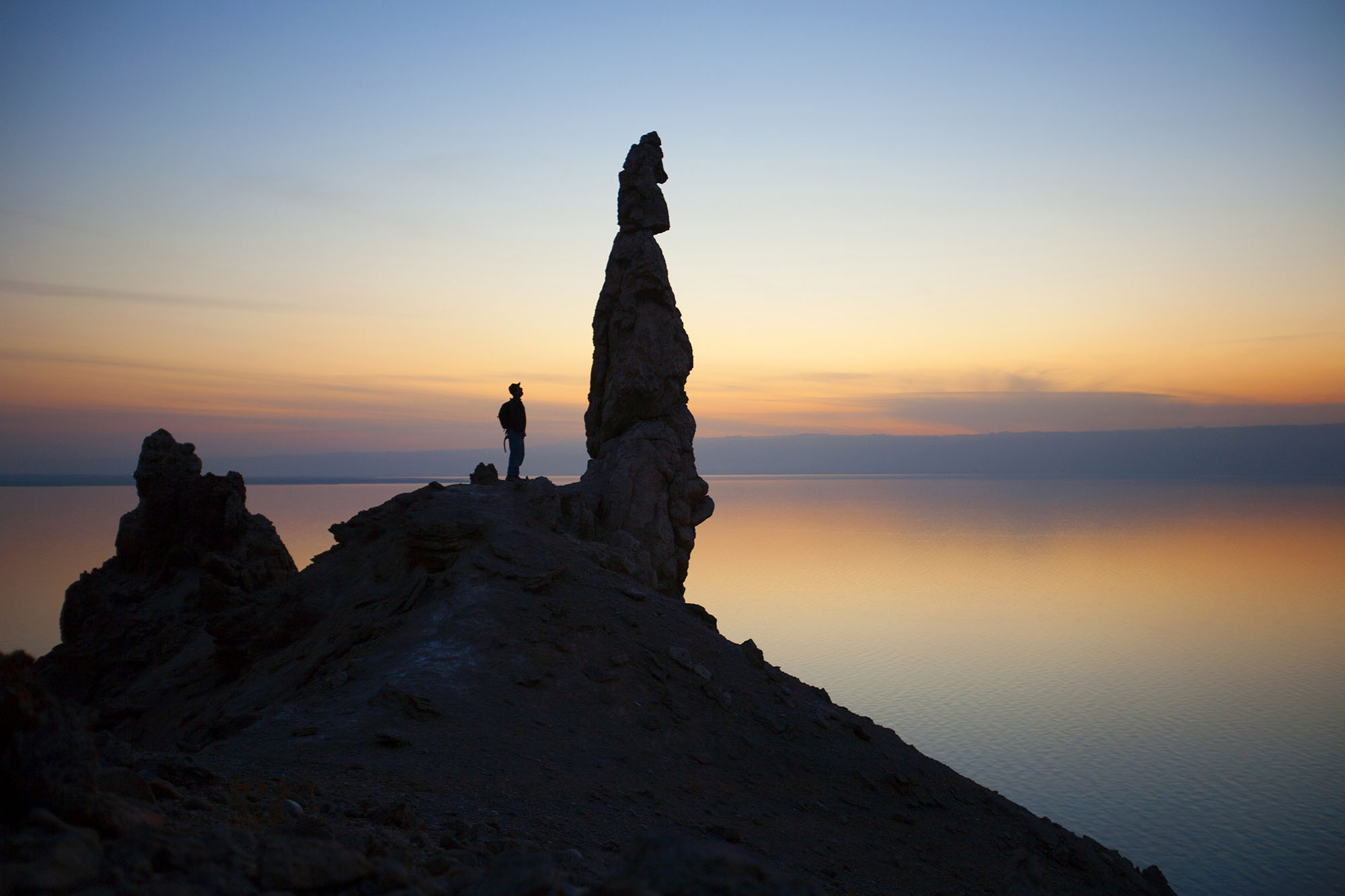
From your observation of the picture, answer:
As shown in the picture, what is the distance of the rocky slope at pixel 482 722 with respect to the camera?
4.64 metres

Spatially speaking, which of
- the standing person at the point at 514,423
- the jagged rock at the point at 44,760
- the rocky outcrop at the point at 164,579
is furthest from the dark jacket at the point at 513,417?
the jagged rock at the point at 44,760

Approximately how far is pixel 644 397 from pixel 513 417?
14.5 feet

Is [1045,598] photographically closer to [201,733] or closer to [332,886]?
[201,733]

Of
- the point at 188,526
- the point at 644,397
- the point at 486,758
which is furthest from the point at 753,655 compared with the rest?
the point at 188,526

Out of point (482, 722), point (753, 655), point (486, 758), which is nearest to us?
point (486, 758)

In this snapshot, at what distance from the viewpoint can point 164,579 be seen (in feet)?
79.0

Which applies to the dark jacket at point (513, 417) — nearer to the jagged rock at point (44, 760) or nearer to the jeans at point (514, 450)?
the jeans at point (514, 450)

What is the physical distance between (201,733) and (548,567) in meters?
6.45

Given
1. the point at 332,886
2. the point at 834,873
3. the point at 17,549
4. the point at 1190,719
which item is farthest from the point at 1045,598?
the point at 17,549

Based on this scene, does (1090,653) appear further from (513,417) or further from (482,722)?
(482,722)

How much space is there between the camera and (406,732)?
1122cm

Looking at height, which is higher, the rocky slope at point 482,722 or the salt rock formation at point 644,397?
the salt rock formation at point 644,397

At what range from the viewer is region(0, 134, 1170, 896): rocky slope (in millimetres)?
4645

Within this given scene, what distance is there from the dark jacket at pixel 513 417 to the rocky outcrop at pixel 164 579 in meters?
6.56
